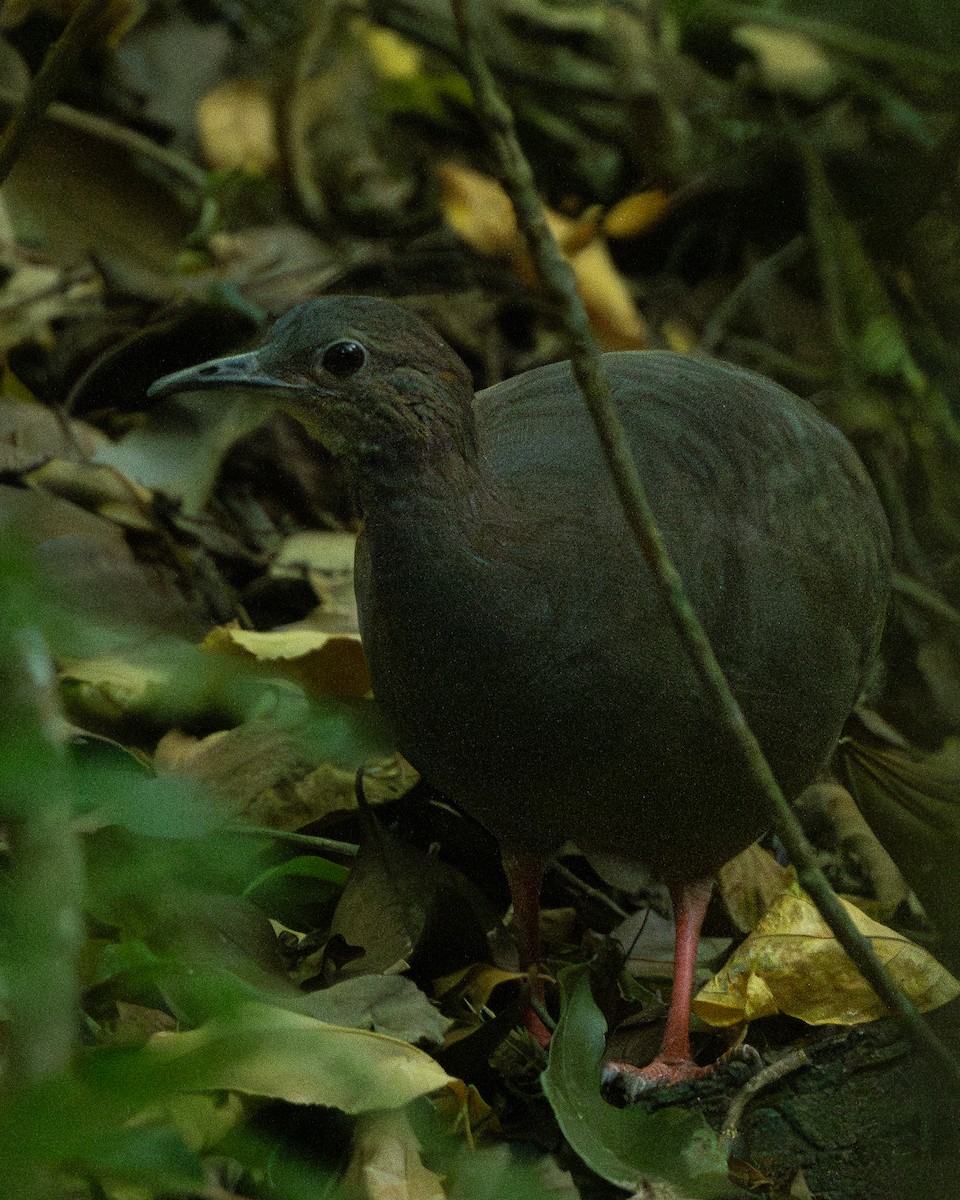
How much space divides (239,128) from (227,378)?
4024 mm

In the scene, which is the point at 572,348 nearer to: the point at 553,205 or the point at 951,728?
the point at 951,728

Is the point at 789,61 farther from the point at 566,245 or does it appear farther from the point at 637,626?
the point at 637,626

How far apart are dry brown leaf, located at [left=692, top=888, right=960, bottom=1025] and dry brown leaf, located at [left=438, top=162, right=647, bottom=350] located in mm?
3111

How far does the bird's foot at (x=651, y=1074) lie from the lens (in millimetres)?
3135

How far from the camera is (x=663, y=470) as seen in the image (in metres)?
3.09

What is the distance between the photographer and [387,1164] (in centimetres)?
255

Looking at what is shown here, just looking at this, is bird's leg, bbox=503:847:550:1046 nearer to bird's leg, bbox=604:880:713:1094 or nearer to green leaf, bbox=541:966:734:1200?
bird's leg, bbox=604:880:713:1094

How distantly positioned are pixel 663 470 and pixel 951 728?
185cm

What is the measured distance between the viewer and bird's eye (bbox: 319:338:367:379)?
2.94 meters

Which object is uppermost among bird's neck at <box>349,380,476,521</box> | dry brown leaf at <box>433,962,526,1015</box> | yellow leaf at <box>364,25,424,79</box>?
bird's neck at <box>349,380,476,521</box>

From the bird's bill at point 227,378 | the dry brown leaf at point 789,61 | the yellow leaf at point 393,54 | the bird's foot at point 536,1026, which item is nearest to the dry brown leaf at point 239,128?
the yellow leaf at point 393,54

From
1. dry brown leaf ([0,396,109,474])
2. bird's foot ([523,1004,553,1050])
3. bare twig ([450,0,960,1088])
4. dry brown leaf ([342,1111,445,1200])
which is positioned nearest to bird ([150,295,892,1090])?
bird's foot ([523,1004,553,1050])

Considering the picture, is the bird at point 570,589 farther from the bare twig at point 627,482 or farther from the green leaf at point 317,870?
the bare twig at point 627,482

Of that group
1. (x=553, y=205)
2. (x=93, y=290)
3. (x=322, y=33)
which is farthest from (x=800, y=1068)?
(x=322, y=33)
